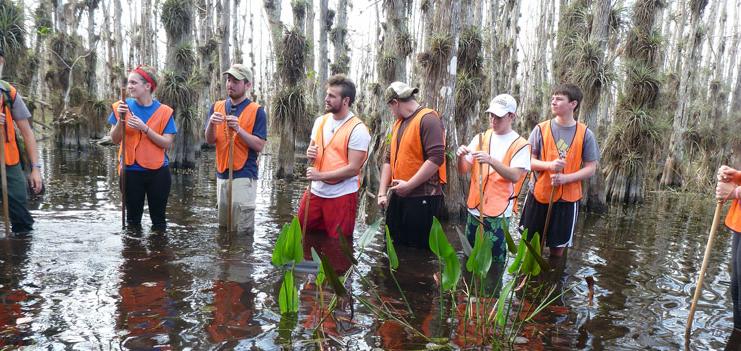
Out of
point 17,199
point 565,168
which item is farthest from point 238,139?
point 565,168

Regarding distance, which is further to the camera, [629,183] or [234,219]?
[629,183]

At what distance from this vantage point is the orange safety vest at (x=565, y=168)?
4.64m

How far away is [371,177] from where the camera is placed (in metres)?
11.0

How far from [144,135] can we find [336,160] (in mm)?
1948

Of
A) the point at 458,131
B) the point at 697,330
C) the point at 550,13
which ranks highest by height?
the point at 550,13

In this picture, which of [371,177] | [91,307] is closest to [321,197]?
[91,307]

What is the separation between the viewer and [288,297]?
10.6ft

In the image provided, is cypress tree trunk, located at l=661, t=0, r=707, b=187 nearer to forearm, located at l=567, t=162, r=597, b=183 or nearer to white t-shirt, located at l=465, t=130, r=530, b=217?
forearm, located at l=567, t=162, r=597, b=183

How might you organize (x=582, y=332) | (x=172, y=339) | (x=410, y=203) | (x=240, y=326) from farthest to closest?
(x=410, y=203) < (x=582, y=332) < (x=240, y=326) < (x=172, y=339)

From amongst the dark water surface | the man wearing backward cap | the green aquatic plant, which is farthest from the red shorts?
the man wearing backward cap

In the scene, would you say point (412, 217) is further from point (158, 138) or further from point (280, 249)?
point (158, 138)

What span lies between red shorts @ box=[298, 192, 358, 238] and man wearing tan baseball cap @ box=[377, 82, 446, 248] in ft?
1.13

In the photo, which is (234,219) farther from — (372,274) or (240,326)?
(240,326)

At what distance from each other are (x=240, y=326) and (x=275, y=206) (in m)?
5.93
